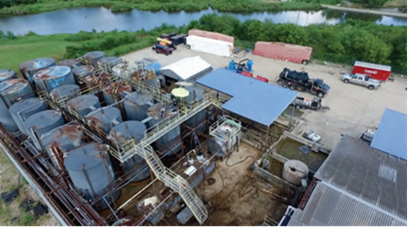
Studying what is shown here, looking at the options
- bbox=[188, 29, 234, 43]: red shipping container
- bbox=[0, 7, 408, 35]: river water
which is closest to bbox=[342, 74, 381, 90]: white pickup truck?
bbox=[188, 29, 234, 43]: red shipping container

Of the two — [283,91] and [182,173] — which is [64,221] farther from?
[283,91]

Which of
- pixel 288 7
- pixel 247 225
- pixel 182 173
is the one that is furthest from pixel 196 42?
pixel 288 7

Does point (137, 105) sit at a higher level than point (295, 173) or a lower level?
higher

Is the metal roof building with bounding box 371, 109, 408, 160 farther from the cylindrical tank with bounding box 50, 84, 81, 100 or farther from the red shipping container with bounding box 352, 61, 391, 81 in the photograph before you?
the cylindrical tank with bounding box 50, 84, 81, 100

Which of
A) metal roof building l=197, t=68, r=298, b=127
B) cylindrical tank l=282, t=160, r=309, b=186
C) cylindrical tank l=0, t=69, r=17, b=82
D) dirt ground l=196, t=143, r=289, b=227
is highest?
cylindrical tank l=0, t=69, r=17, b=82

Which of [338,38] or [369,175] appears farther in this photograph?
[338,38]

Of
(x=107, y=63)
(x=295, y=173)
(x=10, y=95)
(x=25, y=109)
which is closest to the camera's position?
(x=295, y=173)

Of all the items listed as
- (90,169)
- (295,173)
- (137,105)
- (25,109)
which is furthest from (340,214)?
(25,109)

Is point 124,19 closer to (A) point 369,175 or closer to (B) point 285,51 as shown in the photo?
(B) point 285,51
